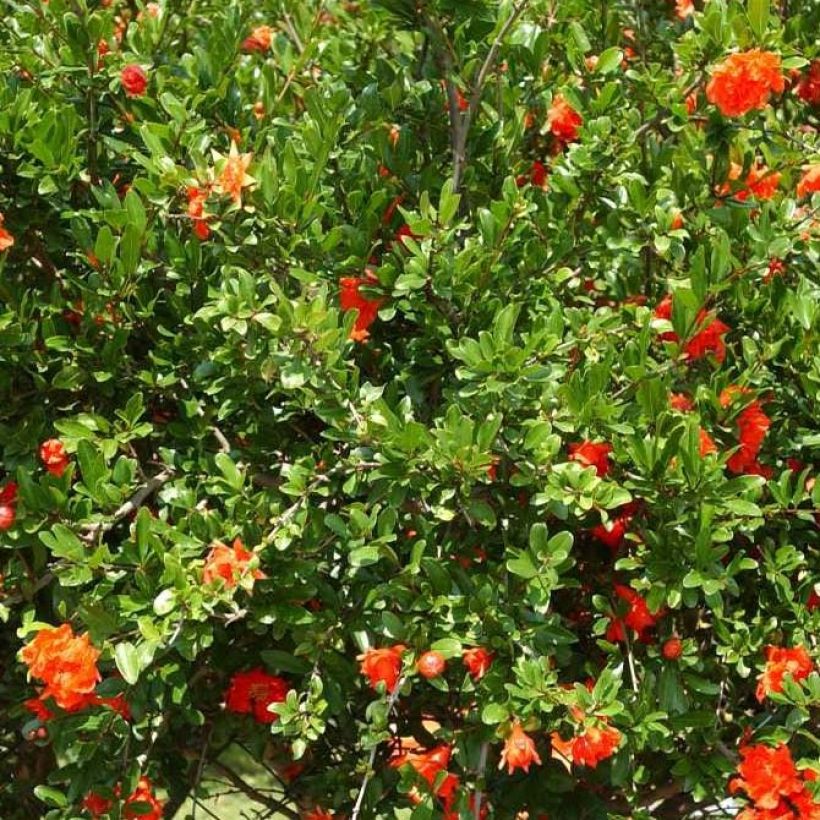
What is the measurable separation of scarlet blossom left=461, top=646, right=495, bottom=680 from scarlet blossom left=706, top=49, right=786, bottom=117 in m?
1.01

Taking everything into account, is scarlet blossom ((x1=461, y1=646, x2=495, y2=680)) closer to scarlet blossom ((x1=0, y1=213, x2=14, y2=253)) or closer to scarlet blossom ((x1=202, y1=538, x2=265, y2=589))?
scarlet blossom ((x1=202, y1=538, x2=265, y2=589))

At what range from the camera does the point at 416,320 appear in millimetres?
2199

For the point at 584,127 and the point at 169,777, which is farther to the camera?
the point at 169,777

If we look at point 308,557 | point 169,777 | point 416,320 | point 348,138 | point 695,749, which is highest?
point 348,138

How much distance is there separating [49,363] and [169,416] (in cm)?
26

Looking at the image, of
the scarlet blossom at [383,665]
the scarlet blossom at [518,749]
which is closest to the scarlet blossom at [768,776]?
the scarlet blossom at [518,749]

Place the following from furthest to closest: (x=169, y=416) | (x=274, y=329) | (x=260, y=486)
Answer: (x=169, y=416)
(x=260, y=486)
(x=274, y=329)

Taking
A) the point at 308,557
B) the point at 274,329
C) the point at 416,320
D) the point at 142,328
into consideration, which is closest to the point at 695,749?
the point at 308,557

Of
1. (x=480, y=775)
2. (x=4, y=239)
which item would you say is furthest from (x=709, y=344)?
(x=4, y=239)

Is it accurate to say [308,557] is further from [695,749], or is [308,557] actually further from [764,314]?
[764,314]

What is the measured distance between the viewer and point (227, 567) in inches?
75.5

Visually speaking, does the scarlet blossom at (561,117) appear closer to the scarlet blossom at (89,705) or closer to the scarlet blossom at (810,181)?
the scarlet blossom at (810,181)

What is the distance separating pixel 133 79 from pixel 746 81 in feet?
3.46

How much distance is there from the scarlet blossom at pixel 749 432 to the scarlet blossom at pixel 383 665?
0.63 m
